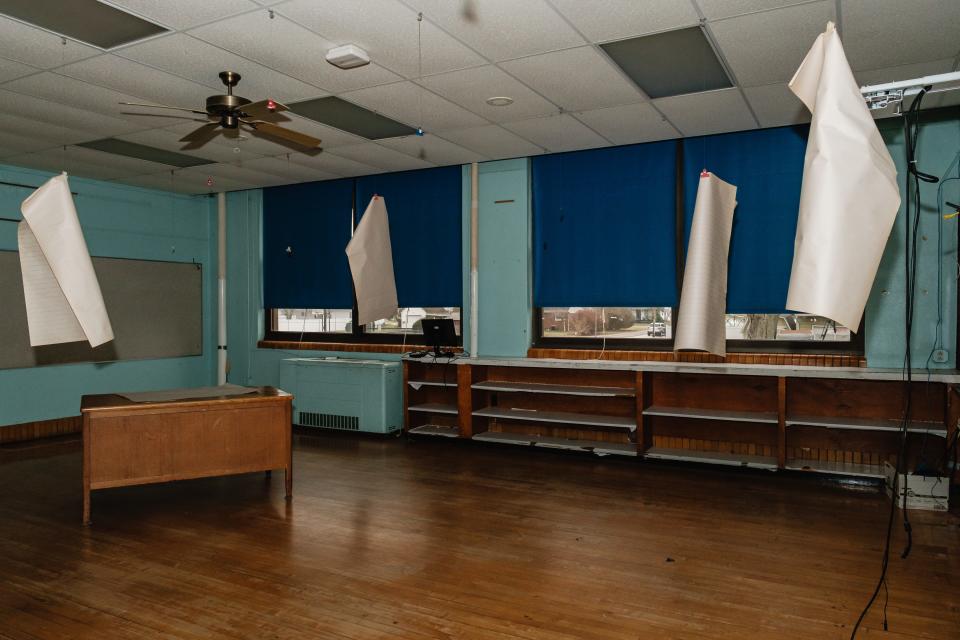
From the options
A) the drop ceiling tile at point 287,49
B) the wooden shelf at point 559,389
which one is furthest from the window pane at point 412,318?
the drop ceiling tile at point 287,49

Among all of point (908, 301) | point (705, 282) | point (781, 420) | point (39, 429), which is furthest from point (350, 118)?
point (39, 429)

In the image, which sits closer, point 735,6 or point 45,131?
point 735,6

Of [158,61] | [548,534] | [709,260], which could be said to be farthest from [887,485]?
A: [158,61]

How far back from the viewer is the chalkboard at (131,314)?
21.5 feet

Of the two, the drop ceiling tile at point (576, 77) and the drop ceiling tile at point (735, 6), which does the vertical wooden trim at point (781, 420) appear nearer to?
the drop ceiling tile at point (576, 77)

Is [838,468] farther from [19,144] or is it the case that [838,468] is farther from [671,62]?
[19,144]

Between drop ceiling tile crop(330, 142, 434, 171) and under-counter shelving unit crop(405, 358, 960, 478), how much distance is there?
2.02 meters

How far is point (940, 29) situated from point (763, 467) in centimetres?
316

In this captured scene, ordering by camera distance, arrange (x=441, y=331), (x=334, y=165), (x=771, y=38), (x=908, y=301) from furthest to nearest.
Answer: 1. (x=334, y=165)
2. (x=441, y=331)
3. (x=771, y=38)
4. (x=908, y=301)

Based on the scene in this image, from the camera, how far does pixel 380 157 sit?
21.0ft

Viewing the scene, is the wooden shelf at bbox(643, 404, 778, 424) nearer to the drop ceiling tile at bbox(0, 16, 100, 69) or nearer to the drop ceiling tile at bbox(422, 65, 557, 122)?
the drop ceiling tile at bbox(422, 65, 557, 122)

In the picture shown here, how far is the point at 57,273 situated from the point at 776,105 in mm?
4746

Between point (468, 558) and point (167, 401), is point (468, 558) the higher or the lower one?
the lower one

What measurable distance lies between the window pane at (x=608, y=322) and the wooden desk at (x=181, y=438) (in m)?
2.84
